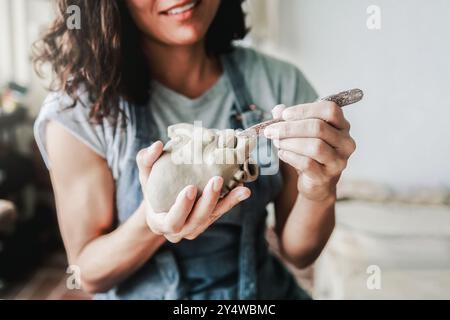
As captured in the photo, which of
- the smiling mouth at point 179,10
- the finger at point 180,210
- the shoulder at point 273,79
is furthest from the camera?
the shoulder at point 273,79

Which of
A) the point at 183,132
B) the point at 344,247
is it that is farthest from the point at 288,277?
the point at 183,132

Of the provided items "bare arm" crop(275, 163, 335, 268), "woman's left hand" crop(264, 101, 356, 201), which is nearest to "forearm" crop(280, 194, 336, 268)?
"bare arm" crop(275, 163, 335, 268)

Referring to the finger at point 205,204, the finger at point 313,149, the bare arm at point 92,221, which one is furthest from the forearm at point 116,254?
the finger at point 313,149

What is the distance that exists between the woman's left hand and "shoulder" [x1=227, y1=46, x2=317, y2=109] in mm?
187

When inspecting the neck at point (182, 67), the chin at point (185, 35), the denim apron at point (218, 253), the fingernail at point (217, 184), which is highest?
the chin at point (185, 35)

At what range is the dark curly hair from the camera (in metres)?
0.52

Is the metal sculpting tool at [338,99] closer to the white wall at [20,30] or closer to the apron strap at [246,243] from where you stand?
the apron strap at [246,243]

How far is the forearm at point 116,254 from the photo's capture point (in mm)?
533

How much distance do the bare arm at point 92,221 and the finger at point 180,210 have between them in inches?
3.7

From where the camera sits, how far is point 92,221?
568 millimetres

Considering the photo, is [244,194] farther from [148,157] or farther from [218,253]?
[218,253]

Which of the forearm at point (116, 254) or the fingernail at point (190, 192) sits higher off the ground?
the fingernail at point (190, 192)

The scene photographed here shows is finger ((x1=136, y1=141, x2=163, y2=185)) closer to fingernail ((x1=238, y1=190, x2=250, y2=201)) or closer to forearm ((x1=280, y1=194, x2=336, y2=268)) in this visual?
fingernail ((x1=238, y1=190, x2=250, y2=201))

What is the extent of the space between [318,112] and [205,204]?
137 millimetres
